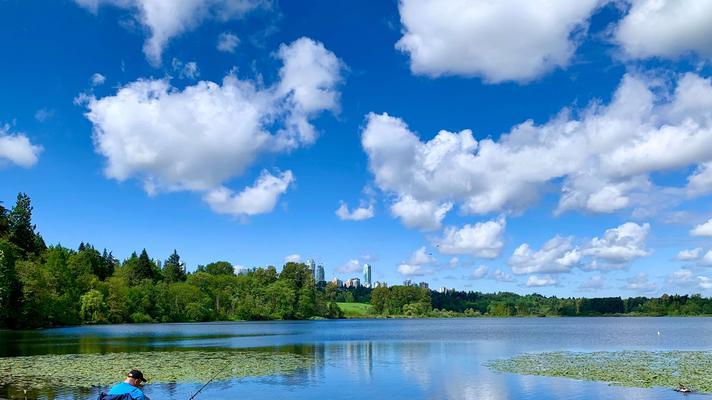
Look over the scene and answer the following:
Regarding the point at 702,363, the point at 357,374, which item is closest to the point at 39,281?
the point at 357,374

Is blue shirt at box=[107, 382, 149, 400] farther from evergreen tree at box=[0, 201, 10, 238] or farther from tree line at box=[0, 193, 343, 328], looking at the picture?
evergreen tree at box=[0, 201, 10, 238]

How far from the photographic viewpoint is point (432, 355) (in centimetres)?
6284

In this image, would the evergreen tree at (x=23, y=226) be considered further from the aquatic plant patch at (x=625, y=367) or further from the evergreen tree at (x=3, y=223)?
the aquatic plant patch at (x=625, y=367)

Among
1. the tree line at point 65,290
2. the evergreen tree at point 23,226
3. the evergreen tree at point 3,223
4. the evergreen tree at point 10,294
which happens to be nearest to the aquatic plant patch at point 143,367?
the tree line at point 65,290

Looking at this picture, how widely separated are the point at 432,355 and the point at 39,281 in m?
96.5

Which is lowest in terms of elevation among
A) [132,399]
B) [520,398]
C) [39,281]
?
[520,398]

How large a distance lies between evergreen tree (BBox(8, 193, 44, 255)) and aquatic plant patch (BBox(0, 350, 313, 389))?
364 ft

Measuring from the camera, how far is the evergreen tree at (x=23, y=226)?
15138cm

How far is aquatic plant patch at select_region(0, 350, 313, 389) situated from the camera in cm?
4053

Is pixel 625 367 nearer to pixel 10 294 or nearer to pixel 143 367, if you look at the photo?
pixel 143 367

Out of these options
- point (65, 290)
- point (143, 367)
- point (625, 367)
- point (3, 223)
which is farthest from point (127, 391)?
point (65, 290)

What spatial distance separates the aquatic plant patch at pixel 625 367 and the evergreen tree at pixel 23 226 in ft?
456

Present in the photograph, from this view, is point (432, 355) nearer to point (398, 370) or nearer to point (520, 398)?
point (398, 370)

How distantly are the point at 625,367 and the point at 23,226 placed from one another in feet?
508
